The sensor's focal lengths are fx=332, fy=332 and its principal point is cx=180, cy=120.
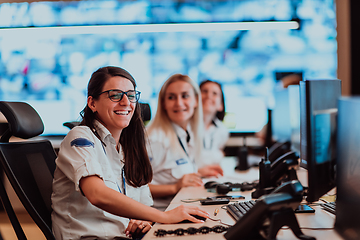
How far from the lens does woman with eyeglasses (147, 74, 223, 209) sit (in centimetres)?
212

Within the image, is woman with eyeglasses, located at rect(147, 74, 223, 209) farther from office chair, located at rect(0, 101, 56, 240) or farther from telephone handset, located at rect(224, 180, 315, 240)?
telephone handset, located at rect(224, 180, 315, 240)

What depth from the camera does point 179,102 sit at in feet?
7.84

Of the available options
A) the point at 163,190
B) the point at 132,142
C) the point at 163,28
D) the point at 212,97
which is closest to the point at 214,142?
the point at 212,97

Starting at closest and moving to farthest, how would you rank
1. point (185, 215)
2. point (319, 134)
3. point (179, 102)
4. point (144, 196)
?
point (319, 134), point (185, 215), point (144, 196), point (179, 102)

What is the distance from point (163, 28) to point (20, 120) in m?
2.72

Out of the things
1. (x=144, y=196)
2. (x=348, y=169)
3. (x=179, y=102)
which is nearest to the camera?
(x=348, y=169)

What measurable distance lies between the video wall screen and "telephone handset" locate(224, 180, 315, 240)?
2982 mm

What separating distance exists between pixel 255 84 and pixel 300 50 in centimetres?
65

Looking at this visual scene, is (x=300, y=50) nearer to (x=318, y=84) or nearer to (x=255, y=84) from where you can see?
(x=255, y=84)

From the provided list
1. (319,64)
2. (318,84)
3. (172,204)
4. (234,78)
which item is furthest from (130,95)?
(319,64)

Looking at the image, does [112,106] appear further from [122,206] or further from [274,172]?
[274,172]

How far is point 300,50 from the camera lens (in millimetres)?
3799

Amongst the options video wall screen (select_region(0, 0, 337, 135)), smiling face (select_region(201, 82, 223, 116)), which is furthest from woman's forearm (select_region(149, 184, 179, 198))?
video wall screen (select_region(0, 0, 337, 135))

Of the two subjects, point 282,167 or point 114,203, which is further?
point 282,167
